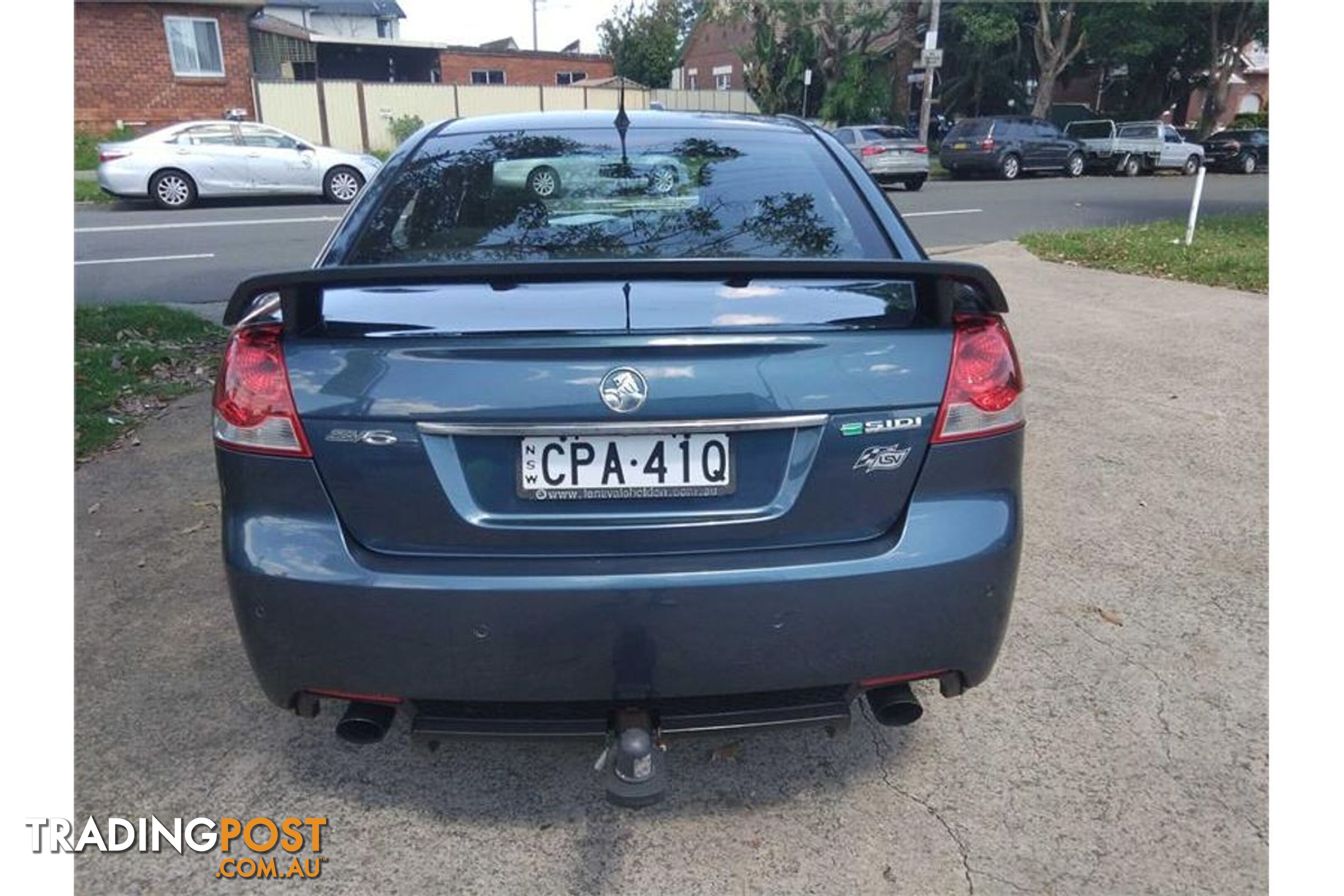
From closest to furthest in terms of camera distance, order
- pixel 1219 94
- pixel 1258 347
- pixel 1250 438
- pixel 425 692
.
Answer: pixel 425 692, pixel 1250 438, pixel 1258 347, pixel 1219 94

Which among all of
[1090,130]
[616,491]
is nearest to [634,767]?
[616,491]

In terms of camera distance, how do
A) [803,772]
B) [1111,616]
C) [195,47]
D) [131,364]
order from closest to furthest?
[803,772] < [1111,616] < [131,364] < [195,47]

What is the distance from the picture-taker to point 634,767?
6.63ft

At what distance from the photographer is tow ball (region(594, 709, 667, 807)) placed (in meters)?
2.00

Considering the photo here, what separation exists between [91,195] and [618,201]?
730 inches

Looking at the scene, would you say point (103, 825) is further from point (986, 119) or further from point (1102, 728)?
point (986, 119)

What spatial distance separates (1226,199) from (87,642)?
74.8 ft

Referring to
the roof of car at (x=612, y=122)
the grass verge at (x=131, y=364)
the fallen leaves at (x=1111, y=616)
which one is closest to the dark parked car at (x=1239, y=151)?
the grass verge at (x=131, y=364)

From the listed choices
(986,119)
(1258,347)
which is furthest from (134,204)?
(986,119)

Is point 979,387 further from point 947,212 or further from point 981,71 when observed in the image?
point 981,71

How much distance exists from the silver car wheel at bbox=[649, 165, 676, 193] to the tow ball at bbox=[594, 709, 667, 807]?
1.50 metres

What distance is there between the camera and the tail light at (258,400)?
195 cm

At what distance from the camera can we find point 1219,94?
35.2m

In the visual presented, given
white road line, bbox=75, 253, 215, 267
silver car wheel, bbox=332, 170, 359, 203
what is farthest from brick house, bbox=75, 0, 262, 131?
white road line, bbox=75, 253, 215, 267
